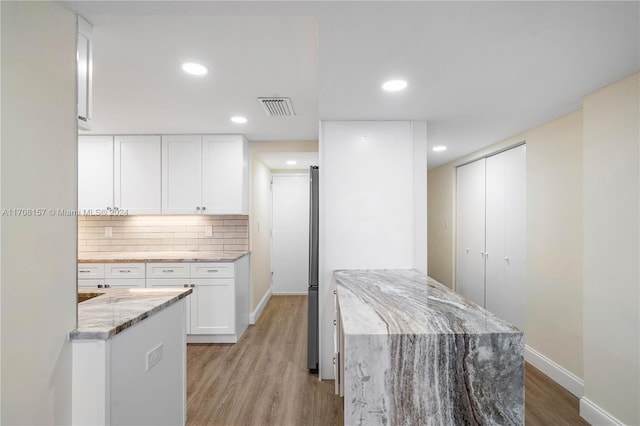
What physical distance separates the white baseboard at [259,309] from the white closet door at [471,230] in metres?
2.97

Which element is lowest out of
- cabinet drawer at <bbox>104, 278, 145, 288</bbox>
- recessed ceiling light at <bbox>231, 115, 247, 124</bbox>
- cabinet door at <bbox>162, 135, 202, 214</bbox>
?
cabinet drawer at <bbox>104, 278, 145, 288</bbox>

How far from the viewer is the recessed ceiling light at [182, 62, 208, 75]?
6.73ft

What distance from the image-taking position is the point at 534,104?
2492mm

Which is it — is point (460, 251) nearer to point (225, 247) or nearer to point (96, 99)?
point (225, 247)

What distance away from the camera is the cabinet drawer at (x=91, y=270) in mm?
3537

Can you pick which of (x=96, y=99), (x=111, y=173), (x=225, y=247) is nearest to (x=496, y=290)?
(x=225, y=247)

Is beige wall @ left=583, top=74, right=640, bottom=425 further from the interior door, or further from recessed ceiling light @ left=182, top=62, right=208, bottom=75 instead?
the interior door

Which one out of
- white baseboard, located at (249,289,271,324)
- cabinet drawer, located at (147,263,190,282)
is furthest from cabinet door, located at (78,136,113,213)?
white baseboard, located at (249,289,271,324)

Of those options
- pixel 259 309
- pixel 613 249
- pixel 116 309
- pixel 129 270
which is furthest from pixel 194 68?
pixel 259 309

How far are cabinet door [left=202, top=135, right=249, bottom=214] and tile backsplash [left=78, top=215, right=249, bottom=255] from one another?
14.5 inches

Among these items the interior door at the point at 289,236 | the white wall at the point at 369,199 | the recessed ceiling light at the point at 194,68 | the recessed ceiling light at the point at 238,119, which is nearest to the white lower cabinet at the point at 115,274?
the recessed ceiling light at the point at 238,119

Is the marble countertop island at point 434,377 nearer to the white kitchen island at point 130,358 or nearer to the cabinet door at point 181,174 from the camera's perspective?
the white kitchen island at point 130,358

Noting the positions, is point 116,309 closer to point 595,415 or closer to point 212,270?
point 212,270

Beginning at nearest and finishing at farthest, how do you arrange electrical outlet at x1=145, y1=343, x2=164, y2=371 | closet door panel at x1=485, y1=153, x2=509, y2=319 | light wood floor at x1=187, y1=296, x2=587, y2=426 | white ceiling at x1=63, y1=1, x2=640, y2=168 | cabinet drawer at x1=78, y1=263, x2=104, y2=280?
white ceiling at x1=63, y1=1, x2=640, y2=168 → electrical outlet at x1=145, y1=343, x2=164, y2=371 → light wood floor at x1=187, y1=296, x2=587, y2=426 → cabinet drawer at x1=78, y1=263, x2=104, y2=280 → closet door panel at x1=485, y1=153, x2=509, y2=319
